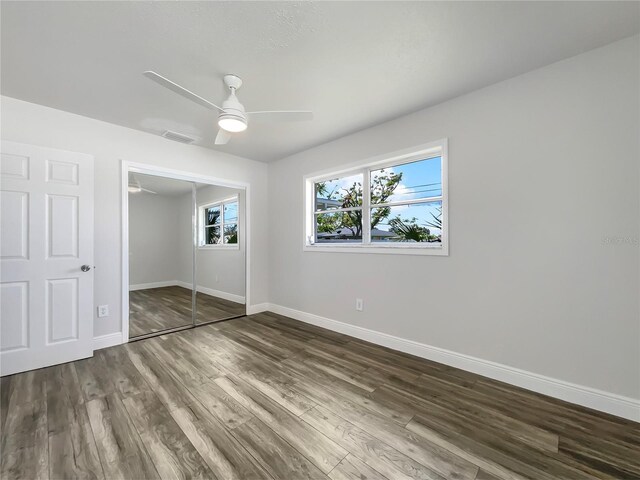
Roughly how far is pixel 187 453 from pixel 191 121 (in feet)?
10.1

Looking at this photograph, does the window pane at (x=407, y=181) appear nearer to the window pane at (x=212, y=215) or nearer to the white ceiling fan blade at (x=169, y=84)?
the white ceiling fan blade at (x=169, y=84)

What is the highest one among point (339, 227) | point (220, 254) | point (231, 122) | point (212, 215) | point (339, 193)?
point (231, 122)

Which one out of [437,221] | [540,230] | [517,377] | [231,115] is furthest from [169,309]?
[540,230]

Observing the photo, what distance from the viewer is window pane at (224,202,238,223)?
4.42m

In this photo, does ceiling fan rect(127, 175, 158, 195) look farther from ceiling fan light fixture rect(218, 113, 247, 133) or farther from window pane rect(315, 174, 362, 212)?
window pane rect(315, 174, 362, 212)

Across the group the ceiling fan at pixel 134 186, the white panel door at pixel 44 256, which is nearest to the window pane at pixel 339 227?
the ceiling fan at pixel 134 186

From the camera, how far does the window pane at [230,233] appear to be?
448 cm

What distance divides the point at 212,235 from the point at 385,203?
2.83 metres

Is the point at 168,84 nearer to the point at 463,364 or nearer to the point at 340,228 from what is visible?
the point at 340,228

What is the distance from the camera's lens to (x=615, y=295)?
6.23ft

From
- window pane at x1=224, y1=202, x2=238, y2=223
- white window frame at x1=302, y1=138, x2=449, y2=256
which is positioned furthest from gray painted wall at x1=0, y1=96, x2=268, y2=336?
white window frame at x1=302, y1=138, x2=449, y2=256

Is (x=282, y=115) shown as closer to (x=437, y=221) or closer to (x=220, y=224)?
(x=437, y=221)

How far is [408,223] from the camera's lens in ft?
10.1

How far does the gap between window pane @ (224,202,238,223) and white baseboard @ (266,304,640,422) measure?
8.23 feet
